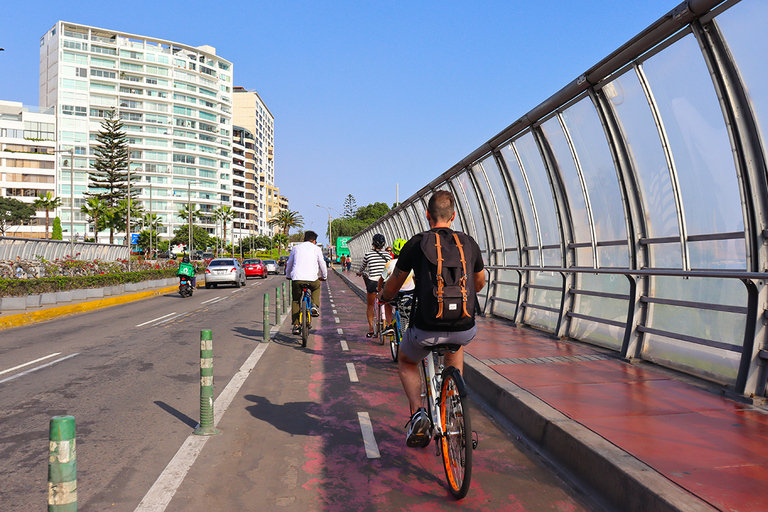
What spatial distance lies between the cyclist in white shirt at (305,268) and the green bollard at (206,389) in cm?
504

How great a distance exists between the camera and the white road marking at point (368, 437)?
4.64m

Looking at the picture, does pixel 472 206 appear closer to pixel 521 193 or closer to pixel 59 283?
pixel 521 193

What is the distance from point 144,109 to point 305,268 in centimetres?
10566

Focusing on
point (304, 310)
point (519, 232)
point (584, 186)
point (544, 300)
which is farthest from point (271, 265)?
point (584, 186)

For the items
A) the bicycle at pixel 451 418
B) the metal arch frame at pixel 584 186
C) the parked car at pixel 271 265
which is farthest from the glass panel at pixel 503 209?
the parked car at pixel 271 265

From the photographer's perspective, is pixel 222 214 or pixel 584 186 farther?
pixel 222 214

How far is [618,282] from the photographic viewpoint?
8820mm

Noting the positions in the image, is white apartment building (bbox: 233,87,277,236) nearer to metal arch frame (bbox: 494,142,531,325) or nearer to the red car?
the red car

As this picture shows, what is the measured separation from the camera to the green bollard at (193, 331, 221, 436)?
504 cm

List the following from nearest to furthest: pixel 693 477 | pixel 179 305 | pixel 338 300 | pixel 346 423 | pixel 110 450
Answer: pixel 693 477
pixel 110 450
pixel 346 423
pixel 179 305
pixel 338 300

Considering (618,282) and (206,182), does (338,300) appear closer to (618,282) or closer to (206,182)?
(618,282)

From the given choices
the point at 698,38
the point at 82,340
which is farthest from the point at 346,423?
the point at 82,340

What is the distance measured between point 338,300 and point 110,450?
18.5 meters

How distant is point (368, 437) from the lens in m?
5.10
